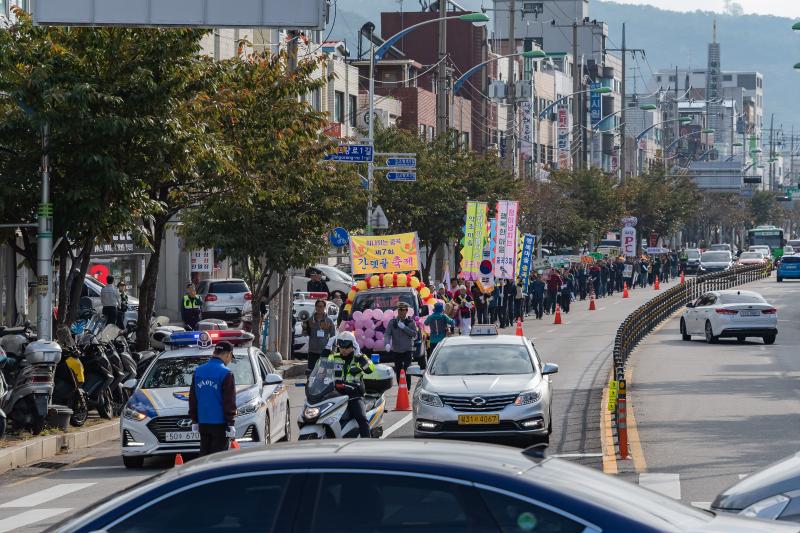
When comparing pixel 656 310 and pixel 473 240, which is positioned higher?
pixel 473 240

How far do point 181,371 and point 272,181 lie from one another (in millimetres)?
9224

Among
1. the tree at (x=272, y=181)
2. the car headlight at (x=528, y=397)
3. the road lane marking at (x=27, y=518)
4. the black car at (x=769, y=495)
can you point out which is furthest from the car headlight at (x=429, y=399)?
A: the black car at (x=769, y=495)

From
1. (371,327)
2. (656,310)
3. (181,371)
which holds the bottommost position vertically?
(656,310)

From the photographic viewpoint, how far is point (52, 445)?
1873 centimetres

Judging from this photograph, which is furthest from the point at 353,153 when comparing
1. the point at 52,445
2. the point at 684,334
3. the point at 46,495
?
the point at 46,495

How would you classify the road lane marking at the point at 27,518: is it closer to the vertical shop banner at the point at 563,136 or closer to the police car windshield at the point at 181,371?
the police car windshield at the point at 181,371

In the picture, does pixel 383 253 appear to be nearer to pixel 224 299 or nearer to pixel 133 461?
pixel 224 299

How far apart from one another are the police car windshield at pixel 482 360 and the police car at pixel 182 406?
7.08ft

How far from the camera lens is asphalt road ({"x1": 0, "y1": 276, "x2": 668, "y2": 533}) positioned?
46.4ft

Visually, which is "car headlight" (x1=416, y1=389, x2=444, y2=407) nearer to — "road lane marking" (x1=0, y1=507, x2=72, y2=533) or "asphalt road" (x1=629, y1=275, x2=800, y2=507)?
"asphalt road" (x1=629, y1=275, x2=800, y2=507)

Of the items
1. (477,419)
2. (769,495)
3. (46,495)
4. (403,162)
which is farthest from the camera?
(403,162)

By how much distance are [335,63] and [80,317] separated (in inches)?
1243

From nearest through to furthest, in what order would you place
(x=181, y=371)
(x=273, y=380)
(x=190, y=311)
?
(x=273, y=380) → (x=181, y=371) → (x=190, y=311)

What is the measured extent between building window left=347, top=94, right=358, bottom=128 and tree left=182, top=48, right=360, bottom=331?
3389 cm
